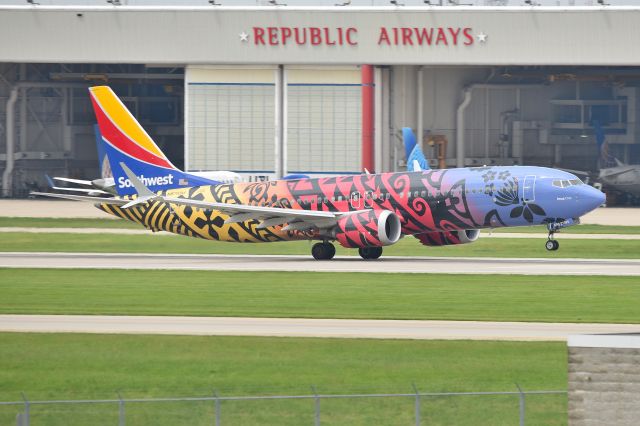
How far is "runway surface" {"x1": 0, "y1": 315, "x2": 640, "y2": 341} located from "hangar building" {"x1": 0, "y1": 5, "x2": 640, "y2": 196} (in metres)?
65.7

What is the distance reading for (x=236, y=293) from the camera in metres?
44.0

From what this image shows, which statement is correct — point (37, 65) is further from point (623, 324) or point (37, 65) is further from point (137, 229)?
point (623, 324)

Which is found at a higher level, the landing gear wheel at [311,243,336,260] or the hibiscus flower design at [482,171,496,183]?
the hibiscus flower design at [482,171,496,183]

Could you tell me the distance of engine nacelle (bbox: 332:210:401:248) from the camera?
54875 mm

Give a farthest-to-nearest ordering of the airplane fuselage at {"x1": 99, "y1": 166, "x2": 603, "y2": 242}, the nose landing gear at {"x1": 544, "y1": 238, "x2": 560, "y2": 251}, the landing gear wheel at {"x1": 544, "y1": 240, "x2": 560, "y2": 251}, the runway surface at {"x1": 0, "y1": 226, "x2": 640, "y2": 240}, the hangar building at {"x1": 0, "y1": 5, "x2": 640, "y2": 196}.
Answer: the hangar building at {"x1": 0, "y1": 5, "x2": 640, "y2": 196}
the runway surface at {"x1": 0, "y1": 226, "x2": 640, "y2": 240}
the landing gear wheel at {"x1": 544, "y1": 240, "x2": 560, "y2": 251}
the nose landing gear at {"x1": 544, "y1": 238, "x2": 560, "y2": 251}
the airplane fuselage at {"x1": 99, "y1": 166, "x2": 603, "y2": 242}

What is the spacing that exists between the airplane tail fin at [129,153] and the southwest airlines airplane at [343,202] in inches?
1.9

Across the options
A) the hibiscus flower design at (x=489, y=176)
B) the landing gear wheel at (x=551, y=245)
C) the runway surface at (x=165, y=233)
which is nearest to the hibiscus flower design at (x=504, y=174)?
the hibiscus flower design at (x=489, y=176)

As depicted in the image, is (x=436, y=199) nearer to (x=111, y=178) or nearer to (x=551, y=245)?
(x=551, y=245)

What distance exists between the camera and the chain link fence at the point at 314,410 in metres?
22.7

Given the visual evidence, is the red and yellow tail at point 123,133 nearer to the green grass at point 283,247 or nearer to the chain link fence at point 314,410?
the green grass at point 283,247

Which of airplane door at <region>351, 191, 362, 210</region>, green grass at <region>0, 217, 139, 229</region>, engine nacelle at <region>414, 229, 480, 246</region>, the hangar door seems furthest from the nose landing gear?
the hangar door

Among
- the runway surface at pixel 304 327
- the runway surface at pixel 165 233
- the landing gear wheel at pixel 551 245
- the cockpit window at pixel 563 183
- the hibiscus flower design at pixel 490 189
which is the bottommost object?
the runway surface at pixel 304 327

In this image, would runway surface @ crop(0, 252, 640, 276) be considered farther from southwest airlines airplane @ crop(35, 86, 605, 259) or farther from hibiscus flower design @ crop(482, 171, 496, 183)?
hibiscus flower design @ crop(482, 171, 496, 183)

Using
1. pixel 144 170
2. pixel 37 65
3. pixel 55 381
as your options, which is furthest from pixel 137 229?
pixel 55 381
